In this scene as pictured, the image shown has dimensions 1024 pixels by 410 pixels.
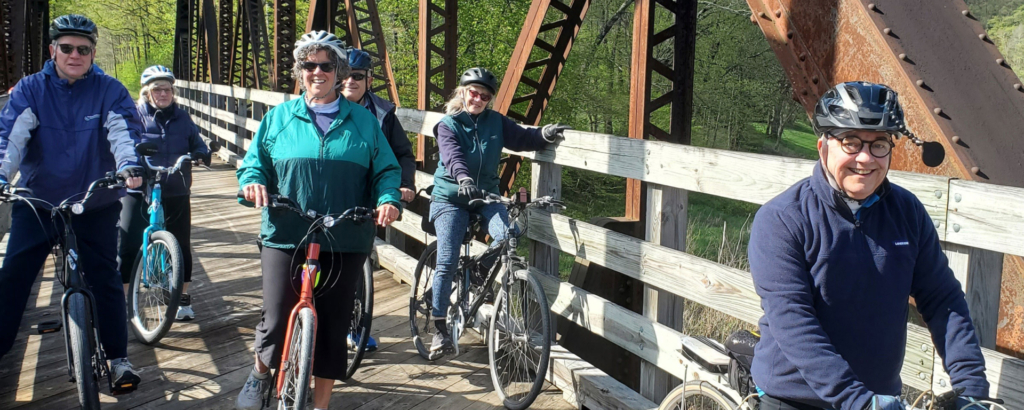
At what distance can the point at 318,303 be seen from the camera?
3.57m

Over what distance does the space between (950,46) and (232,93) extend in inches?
574

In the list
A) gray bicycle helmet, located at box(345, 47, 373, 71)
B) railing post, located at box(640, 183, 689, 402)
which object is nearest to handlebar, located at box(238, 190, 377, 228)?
railing post, located at box(640, 183, 689, 402)

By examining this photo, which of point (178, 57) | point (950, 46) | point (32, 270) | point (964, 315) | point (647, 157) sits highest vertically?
point (178, 57)

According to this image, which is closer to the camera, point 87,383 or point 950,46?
point 950,46

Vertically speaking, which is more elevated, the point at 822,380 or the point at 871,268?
the point at 871,268

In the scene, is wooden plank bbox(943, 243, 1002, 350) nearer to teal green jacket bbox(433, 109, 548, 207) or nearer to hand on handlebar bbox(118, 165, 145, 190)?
teal green jacket bbox(433, 109, 548, 207)

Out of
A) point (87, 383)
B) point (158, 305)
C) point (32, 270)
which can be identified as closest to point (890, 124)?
point (87, 383)

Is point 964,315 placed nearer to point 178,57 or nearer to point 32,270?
point 32,270

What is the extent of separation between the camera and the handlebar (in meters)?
3.31

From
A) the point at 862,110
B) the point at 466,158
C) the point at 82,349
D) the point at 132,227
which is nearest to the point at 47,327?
the point at 82,349

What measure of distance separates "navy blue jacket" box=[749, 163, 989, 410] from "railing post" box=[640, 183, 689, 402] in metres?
1.55

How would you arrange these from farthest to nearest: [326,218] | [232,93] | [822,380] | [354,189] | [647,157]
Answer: [232,93] < [647,157] < [354,189] < [326,218] < [822,380]

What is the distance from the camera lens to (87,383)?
3.69 m

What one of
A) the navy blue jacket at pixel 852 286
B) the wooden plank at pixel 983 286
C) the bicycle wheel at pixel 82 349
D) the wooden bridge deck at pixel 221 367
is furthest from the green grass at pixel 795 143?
the navy blue jacket at pixel 852 286
